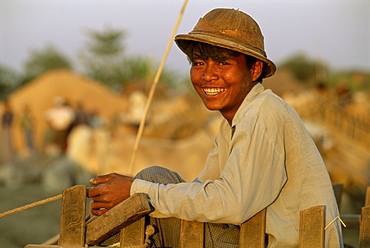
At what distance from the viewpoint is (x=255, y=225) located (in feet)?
6.56

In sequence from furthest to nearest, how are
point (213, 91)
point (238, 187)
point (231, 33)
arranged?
1. point (213, 91)
2. point (231, 33)
3. point (238, 187)

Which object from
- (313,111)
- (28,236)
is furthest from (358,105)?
(28,236)

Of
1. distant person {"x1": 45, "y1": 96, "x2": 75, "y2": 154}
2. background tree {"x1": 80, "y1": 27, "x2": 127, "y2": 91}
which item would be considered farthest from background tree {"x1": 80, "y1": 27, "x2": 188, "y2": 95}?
distant person {"x1": 45, "y1": 96, "x2": 75, "y2": 154}

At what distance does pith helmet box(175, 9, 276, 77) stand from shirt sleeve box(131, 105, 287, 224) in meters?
0.33

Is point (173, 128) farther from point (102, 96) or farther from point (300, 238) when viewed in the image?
point (102, 96)

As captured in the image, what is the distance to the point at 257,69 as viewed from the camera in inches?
92.4

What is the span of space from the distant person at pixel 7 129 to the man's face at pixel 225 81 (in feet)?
39.4

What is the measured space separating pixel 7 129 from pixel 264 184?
1272 centimetres

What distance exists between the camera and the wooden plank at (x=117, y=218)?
1.91 metres

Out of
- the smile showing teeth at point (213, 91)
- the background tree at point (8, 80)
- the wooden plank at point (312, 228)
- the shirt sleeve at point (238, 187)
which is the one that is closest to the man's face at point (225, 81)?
the smile showing teeth at point (213, 91)

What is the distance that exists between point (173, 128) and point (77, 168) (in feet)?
7.74

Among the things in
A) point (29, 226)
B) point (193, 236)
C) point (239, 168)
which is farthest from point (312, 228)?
point (29, 226)

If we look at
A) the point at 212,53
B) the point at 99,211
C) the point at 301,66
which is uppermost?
the point at 301,66

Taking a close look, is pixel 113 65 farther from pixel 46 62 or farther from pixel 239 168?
pixel 239 168
